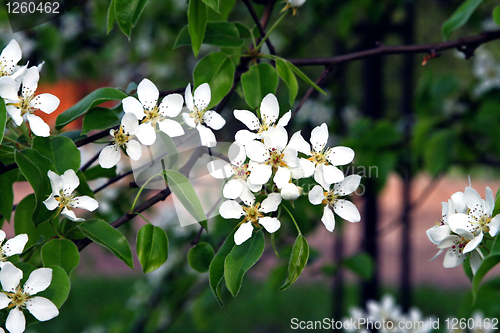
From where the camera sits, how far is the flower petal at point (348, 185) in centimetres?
76

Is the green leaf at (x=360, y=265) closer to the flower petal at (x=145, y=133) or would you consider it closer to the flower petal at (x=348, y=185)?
the flower petal at (x=348, y=185)

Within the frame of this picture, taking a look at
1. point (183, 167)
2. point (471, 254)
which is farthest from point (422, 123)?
point (183, 167)

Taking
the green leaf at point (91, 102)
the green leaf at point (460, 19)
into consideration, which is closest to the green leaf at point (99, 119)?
the green leaf at point (91, 102)

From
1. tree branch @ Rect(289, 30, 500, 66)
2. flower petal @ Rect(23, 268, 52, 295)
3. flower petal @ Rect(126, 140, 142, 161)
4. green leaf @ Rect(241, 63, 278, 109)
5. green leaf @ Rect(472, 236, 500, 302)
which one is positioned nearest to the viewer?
green leaf @ Rect(472, 236, 500, 302)

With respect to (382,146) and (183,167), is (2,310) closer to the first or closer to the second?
(183,167)

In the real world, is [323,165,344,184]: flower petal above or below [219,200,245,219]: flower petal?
above

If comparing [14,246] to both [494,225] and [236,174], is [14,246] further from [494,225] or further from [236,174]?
[494,225]

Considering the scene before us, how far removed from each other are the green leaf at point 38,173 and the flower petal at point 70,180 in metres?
0.02

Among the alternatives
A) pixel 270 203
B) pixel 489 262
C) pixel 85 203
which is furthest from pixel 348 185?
pixel 85 203

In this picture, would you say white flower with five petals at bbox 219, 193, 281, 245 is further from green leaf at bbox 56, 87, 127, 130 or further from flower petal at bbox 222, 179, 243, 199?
green leaf at bbox 56, 87, 127, 130

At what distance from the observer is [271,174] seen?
2.30 ft

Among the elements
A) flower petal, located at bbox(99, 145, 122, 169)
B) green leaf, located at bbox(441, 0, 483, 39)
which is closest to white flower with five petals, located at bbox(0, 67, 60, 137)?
flower petal, located at bbox(99, 145, 122, 169)

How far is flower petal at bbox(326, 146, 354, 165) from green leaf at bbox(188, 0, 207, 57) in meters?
0.32

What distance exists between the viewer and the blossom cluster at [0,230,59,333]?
65cm
